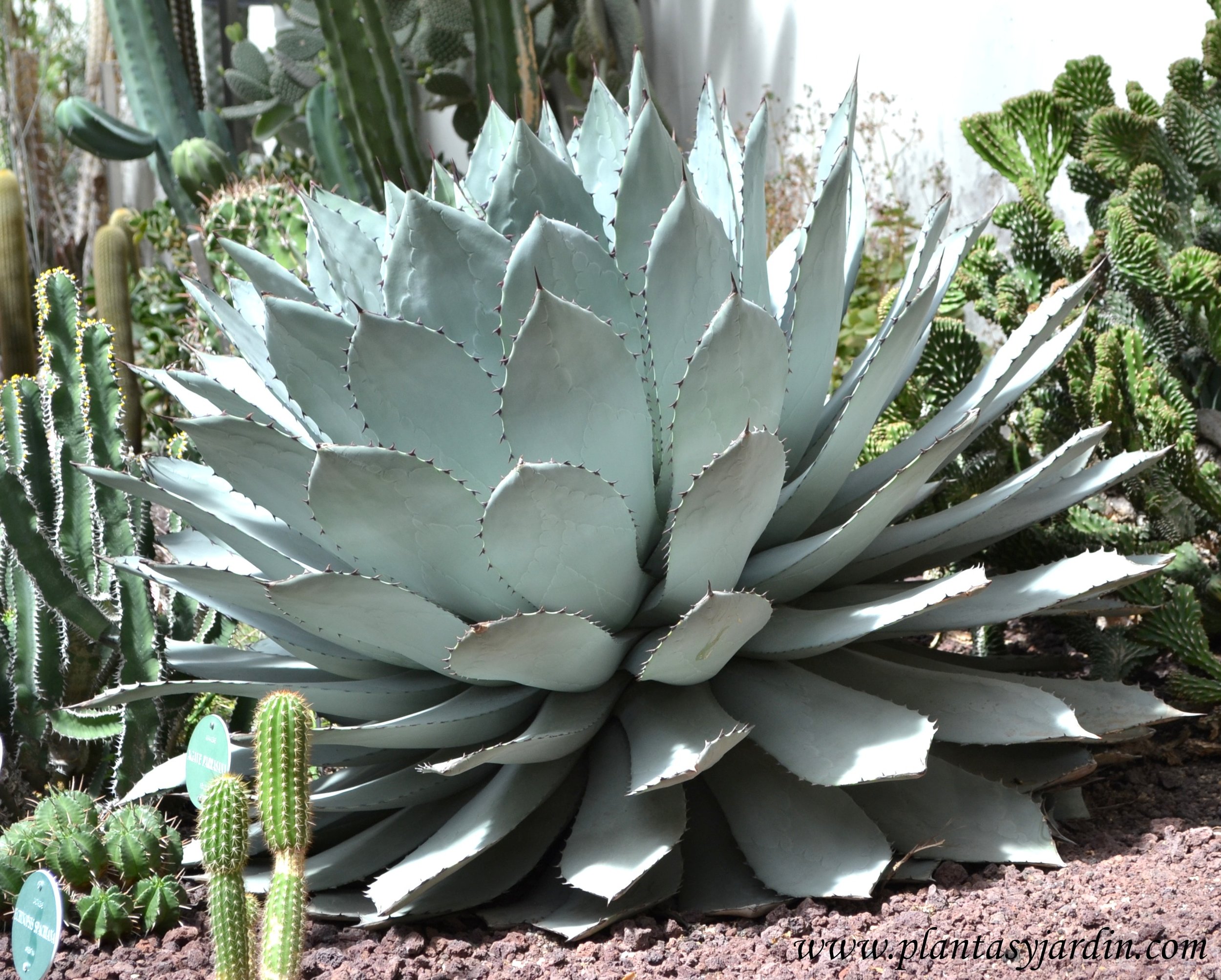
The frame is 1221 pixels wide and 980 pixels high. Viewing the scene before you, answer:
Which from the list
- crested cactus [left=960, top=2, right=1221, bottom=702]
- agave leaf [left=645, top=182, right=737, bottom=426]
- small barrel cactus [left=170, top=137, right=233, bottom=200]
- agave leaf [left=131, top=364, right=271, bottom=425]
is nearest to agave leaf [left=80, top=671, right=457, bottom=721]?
agave leaf [left=131, top=364, right=271, bottom=425]

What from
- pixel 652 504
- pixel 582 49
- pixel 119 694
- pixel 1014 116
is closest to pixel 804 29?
pixel 582 49

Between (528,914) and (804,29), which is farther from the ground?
(804,29)

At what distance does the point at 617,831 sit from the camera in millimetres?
1233

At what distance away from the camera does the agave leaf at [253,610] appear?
1.37m

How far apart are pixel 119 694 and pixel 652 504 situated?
0.69m

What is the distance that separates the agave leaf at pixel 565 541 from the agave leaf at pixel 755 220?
41 centimetres

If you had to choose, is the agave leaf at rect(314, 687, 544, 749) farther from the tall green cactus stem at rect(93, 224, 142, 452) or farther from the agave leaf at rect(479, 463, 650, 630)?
the tall green cactus stem at rect(93, 224, 142, 452)

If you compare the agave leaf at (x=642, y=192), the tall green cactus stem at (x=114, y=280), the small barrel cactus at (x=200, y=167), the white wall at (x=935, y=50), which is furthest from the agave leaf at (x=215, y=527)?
the small barrel cactus at (x=200, y=167)

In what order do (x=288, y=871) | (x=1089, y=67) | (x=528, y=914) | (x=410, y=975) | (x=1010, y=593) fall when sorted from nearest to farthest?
(x=288, y=871) → (x=410, y=975) → (x=528, y=914) → (x=1010, y=593) → (x=1089, y=67)

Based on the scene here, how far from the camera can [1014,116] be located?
2.06 metres

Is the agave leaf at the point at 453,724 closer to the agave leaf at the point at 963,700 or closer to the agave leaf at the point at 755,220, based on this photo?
the agave leaf at the point at 963,700

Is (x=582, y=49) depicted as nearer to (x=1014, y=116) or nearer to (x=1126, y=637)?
(x=1014, y=116)

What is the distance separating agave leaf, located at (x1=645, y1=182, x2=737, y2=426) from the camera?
126cm

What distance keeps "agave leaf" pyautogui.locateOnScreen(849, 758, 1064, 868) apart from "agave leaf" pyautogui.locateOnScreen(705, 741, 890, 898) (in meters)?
0.07
